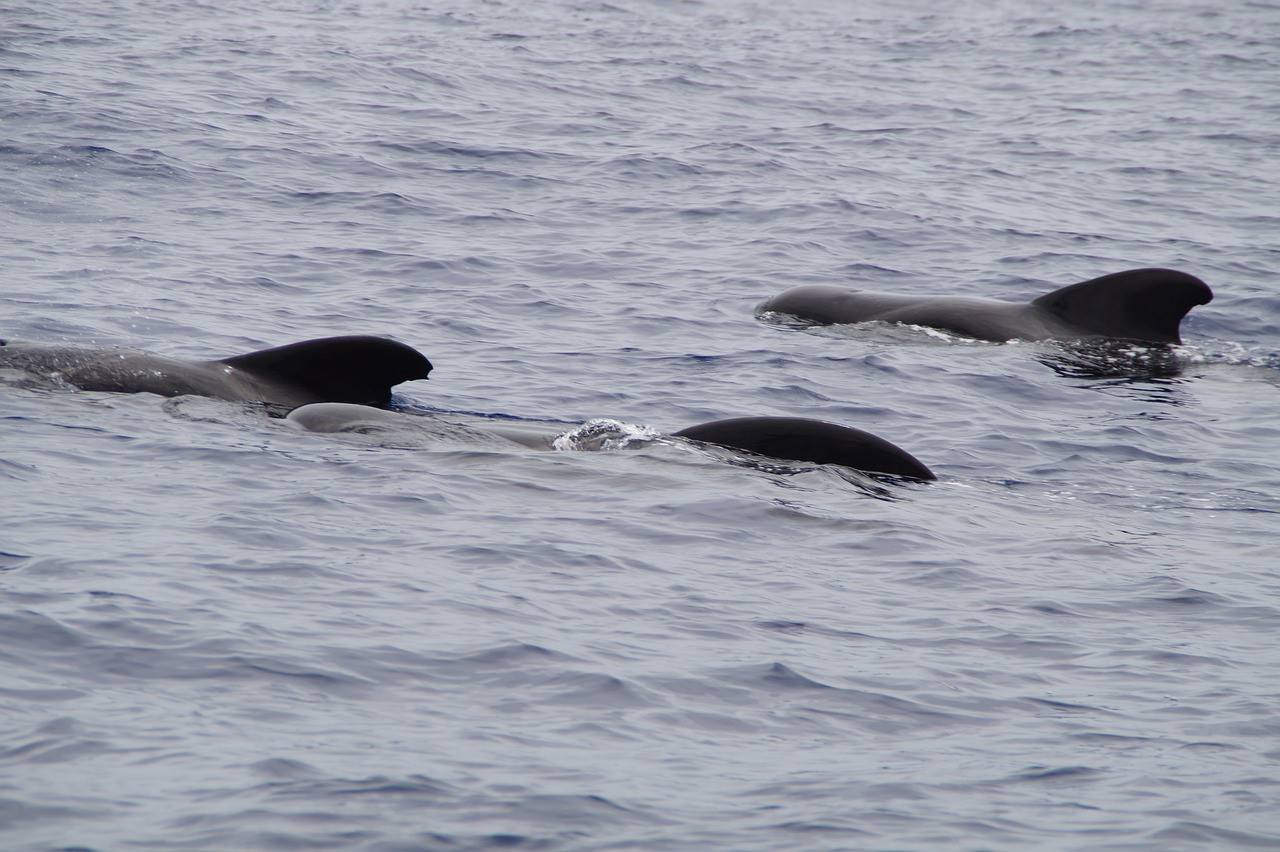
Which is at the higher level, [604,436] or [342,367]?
[342,367]

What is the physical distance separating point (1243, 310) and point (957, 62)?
2135 centimetres

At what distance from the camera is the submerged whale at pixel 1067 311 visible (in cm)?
1558

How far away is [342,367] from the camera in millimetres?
11773

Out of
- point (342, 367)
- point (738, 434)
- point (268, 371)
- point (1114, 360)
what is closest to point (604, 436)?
point (738, 434)

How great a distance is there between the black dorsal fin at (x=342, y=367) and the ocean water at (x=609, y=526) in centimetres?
67

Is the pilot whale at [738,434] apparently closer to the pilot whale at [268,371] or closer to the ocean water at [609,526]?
the ocean water at [609,526]

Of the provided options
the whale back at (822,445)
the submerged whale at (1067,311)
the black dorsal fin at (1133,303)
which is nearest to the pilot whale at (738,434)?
the whale back at (822,445)

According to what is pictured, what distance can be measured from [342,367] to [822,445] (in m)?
3.44

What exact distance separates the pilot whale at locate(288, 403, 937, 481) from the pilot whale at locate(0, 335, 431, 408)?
1.41ft

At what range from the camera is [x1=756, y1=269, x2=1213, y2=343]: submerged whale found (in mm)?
15578

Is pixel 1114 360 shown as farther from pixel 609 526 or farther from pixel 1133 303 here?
pixel 609 526

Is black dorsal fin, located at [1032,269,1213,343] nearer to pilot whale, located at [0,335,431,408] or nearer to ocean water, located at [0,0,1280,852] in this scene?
ocean water, located at [0,0,1280,852]

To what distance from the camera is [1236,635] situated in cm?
855

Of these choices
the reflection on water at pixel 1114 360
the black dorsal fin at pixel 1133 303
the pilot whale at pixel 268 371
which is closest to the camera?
the pilot whale at pixel 268 371
